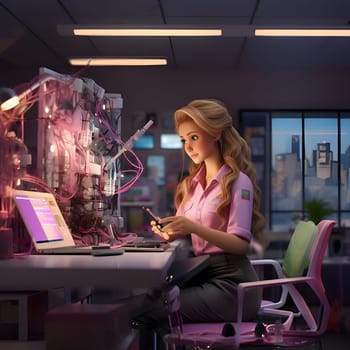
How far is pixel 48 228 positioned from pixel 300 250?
981mm

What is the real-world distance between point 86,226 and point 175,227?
0.55m

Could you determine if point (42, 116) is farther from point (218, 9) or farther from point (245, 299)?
point (218, 9)

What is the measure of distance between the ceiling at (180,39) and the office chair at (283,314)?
2148 millimetres

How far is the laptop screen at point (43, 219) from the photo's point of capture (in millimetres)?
1867

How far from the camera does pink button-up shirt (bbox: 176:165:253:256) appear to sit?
2182mm

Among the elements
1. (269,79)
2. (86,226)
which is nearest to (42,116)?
(86,226)

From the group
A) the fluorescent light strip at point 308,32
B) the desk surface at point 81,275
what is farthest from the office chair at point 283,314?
the fluorescent light strip at point 308,32

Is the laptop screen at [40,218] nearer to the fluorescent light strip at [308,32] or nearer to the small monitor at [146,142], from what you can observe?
the fluorescent light strip at [308,32]

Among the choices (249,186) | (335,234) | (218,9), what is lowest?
(335,234)

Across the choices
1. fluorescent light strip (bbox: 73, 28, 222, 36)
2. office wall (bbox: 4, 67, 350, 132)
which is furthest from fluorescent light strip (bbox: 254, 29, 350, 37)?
office wall (bbox: 4, 67, 350, 132)

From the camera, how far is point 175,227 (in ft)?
6.76

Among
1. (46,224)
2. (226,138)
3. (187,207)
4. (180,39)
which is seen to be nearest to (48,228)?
(46,224)

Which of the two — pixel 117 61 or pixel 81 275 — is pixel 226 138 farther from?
pixel 117 61

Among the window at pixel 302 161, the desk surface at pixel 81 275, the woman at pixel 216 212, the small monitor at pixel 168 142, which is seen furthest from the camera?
the small monitor at pixel 168 142
